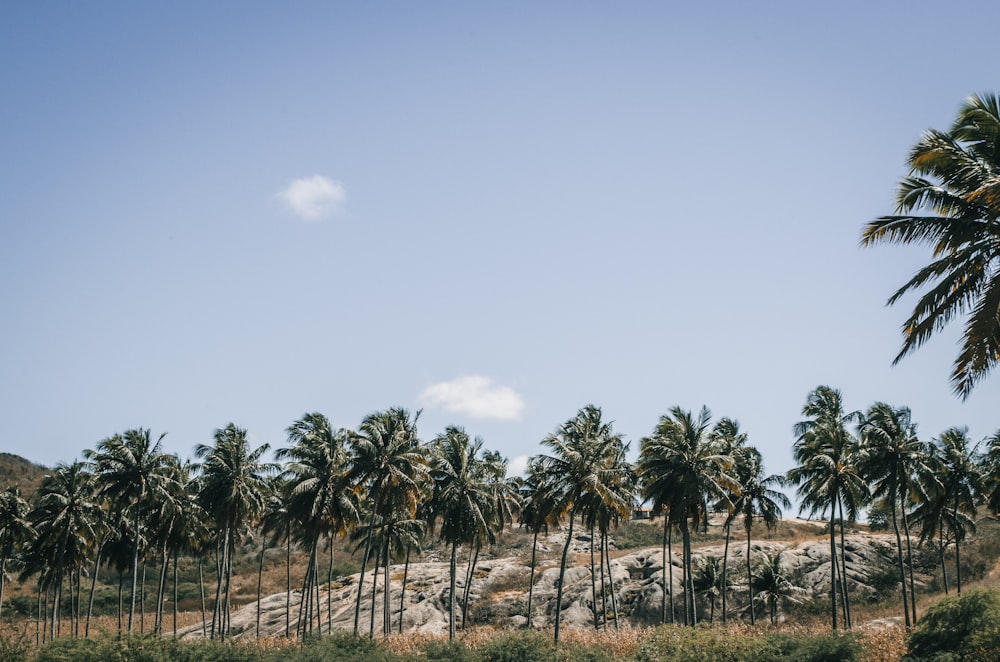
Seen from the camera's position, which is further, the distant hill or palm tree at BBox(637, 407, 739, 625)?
the distant hill

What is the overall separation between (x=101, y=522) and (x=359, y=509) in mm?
22966

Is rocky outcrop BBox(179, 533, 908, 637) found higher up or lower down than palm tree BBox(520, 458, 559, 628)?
lower down

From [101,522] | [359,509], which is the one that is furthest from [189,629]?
[359,509]

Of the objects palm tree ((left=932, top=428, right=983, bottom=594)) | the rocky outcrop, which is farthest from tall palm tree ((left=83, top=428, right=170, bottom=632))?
palm tree ((left=932, top=428, right=983, bottom=594))

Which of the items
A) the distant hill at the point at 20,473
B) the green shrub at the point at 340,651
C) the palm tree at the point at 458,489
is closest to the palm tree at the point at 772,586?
the palm tree at the point at 458,489

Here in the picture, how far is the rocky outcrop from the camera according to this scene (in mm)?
64062

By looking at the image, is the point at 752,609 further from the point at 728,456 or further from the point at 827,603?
the point at 728,456

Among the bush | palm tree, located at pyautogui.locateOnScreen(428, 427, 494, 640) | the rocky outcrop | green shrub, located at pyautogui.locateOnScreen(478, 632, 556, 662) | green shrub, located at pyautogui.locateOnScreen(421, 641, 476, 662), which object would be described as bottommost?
the rocky outcrop

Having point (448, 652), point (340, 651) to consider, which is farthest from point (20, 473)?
point (448, 652)

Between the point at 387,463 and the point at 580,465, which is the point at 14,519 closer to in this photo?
the point at 387,463

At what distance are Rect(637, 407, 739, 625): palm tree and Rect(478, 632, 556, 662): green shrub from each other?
14.2 m

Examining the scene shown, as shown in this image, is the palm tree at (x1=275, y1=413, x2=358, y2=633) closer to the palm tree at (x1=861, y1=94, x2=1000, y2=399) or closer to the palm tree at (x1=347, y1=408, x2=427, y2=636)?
the palm tree at (x1=347, y1=408, x2=427, y2=636)

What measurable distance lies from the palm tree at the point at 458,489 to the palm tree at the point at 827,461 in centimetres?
2153

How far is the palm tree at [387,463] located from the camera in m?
47.9
